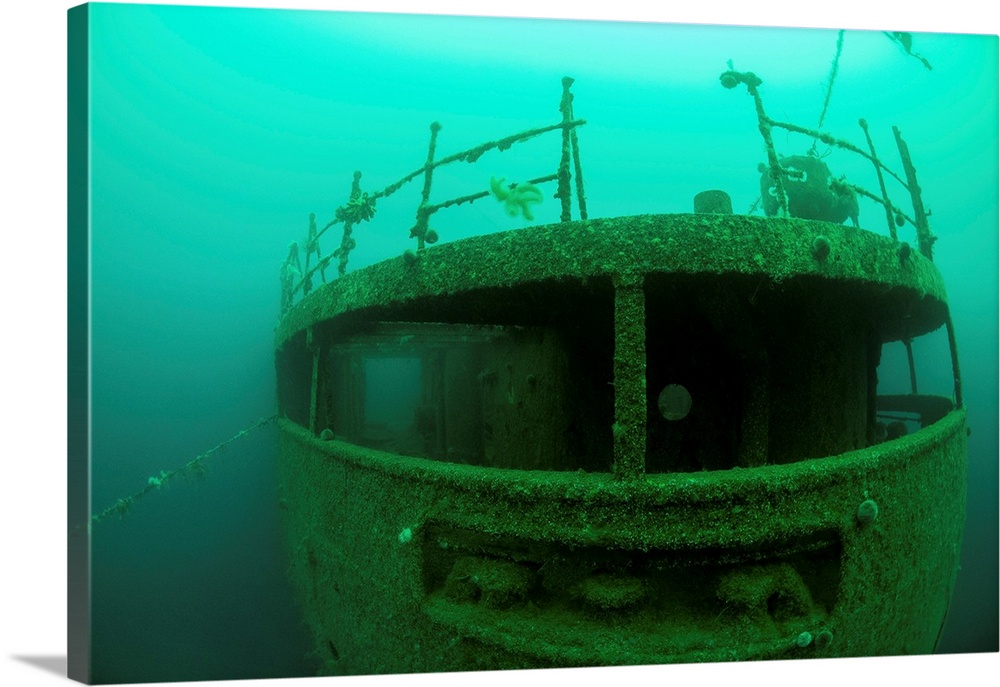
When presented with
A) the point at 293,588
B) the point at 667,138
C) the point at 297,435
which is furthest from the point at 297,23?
the point at 667,138

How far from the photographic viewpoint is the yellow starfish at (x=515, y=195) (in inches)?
148

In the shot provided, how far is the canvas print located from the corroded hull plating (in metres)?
0.02

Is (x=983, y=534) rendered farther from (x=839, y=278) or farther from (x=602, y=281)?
(x=602, y=281)

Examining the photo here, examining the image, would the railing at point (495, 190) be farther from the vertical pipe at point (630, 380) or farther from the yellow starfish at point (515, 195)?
the vertical pipe at point (630, 380)

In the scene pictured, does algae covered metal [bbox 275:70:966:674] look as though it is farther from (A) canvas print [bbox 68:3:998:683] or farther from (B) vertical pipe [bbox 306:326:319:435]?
(B) vertical pipe [bbox 306:326:319:435]

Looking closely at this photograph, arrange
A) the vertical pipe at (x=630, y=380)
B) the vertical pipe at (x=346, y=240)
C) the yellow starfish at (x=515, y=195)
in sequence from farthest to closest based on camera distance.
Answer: the vertical pipe at (x=346, y=240)
the yellow starfish at (x=515, y=195)
the vertical pipe at (x=630, y=380)

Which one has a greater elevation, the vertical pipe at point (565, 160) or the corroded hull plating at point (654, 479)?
the vertical pipe at point (565, 160)

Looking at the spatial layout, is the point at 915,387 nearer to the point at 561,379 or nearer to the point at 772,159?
the point at 772,159

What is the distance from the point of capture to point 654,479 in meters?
2.67

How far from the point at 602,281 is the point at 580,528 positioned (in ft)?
4.16

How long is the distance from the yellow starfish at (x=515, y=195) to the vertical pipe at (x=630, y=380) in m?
1.42

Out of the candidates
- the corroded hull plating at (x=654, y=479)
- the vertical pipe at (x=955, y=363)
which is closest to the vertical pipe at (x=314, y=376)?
the corroded hull plating at (x=654, y=479)

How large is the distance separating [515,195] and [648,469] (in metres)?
2.15

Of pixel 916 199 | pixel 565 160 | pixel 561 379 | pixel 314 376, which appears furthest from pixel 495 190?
pixel 916 199
